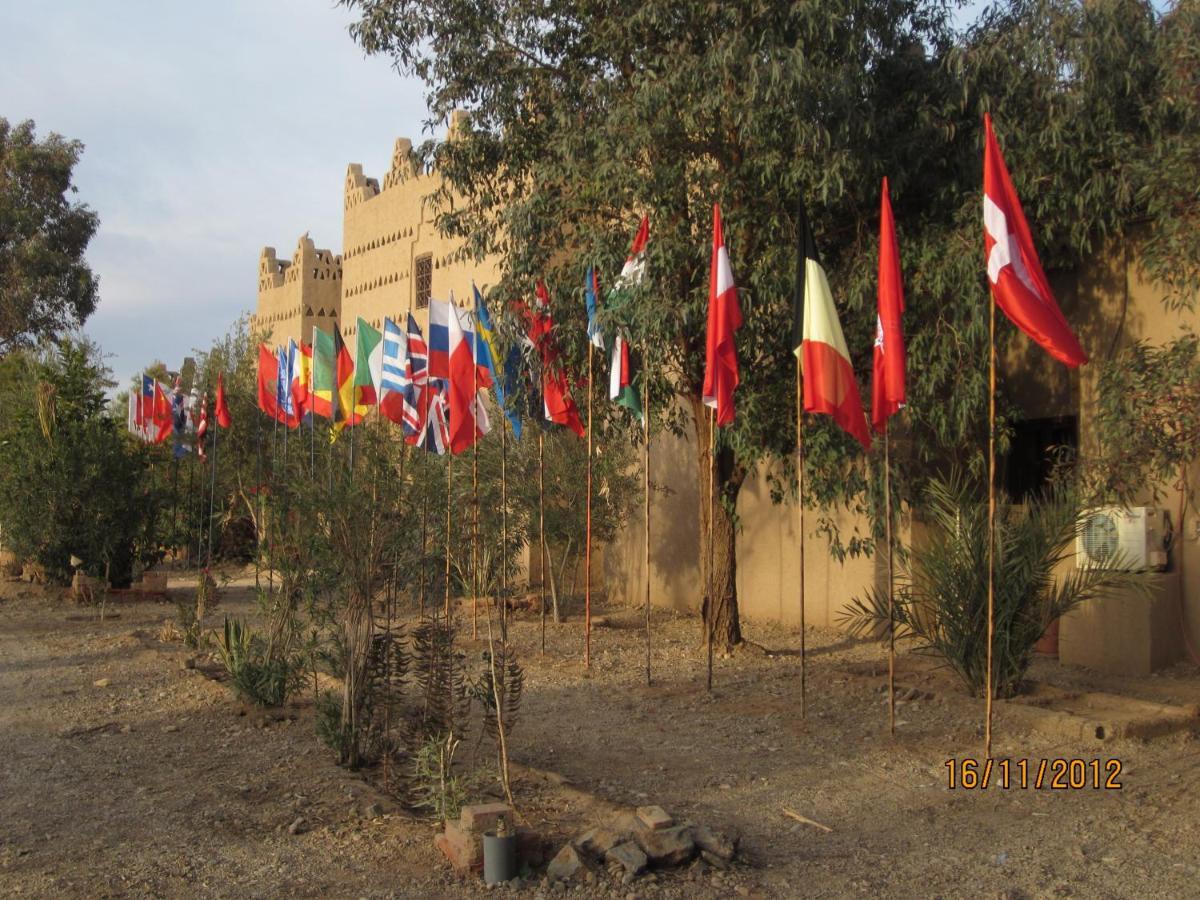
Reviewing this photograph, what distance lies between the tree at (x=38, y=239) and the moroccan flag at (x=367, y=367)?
62.9 feet

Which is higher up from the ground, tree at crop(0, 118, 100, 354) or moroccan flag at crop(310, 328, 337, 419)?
tree at crop(0, 118, 100, 354)

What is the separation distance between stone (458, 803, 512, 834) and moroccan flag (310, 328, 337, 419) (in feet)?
36.8

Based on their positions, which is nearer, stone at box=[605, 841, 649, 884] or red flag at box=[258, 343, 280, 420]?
stone at box=[605, 841, 649, 884]

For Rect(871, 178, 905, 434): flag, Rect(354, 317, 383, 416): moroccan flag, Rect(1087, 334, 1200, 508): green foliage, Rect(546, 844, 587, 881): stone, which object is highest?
Rect(354, 317, 383, 416): moroccan flag

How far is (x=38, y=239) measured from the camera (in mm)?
30656

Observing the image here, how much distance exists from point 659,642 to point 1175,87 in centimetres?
765

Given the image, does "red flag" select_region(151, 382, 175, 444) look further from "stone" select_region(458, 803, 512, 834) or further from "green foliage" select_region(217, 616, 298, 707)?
"stone" select_region(458, 803, 512, 834)

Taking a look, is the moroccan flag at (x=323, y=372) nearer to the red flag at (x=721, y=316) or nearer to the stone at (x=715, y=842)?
the red flag at (x=721, y=316)

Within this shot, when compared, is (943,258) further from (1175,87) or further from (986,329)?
(1175,87)

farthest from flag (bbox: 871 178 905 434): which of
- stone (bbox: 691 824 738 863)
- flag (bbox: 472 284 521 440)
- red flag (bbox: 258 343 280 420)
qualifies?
red flag (bbox: 258 343 280 420)

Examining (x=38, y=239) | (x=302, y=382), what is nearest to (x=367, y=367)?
(x=302, y=382)

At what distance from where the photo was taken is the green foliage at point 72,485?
680 inches

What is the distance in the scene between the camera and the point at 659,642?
42.5 ft
